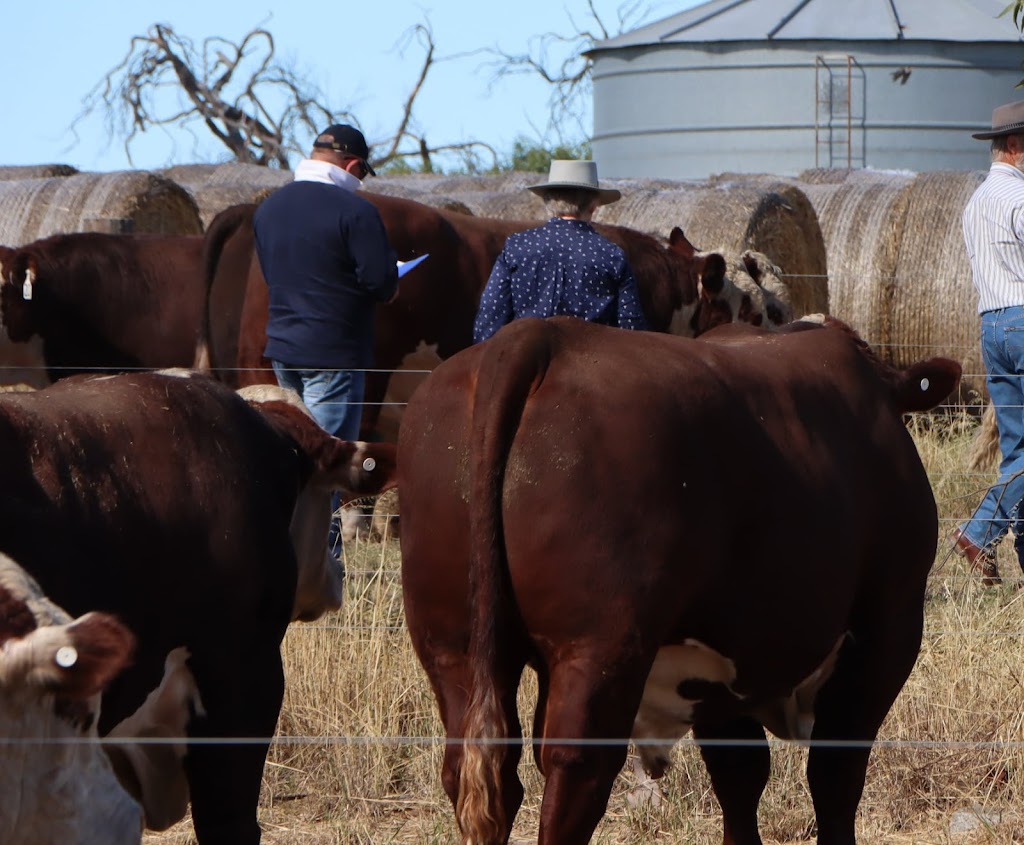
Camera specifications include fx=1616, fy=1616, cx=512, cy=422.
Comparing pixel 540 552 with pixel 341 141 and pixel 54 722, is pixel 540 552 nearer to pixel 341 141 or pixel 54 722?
pixel 54 722

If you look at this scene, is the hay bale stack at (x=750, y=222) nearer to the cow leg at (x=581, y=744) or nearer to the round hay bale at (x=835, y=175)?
the round hay bale at (x=835, y=175)

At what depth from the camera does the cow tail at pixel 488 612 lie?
3.11 metres

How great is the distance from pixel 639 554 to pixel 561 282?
7.23ft

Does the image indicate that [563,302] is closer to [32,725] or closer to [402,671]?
[402,671]

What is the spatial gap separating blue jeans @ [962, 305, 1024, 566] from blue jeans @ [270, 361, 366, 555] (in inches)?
98.8

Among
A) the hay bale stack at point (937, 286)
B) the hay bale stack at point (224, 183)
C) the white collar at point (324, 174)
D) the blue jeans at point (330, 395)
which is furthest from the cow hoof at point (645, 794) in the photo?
the hay bale stack at point (937, 286)

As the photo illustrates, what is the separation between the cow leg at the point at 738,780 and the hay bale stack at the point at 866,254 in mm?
7826

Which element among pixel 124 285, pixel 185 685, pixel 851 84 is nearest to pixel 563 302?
pixel 185 685

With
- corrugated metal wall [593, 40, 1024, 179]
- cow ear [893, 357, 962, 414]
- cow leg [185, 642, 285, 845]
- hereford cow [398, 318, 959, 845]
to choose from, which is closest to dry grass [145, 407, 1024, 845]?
cow leg [185, 642, 285, 845]

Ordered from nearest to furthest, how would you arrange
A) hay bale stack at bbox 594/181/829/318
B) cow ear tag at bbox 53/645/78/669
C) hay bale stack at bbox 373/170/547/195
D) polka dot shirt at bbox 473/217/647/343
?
cow ear tag at bbox 53/645/78/669 → polka dot shirt at bbox 473/217/647/343 → hay bale stack at bbox 594/181/829/318 → hay bale stack at bbox 373/170/547/195

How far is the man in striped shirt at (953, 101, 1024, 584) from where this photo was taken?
628cm

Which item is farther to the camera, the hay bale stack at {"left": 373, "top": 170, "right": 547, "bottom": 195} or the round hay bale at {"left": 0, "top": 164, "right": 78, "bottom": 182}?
the hay bale stack at {"left": 373, "top": 170, "right": 547, "bottom": 195}

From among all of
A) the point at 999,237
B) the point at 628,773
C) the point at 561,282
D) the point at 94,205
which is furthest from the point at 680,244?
the point at 628,773

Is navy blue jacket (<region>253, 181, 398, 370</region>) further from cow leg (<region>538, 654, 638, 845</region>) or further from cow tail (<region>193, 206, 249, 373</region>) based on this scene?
cow leg (<region>538, 654, 638, 845</region>)
